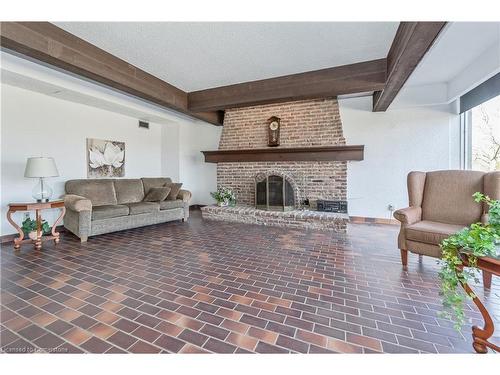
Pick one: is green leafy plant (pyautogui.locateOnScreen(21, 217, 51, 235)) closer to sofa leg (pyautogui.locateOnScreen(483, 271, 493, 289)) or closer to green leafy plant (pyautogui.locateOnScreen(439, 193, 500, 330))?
green leafy plant (pyautogui.locateOnScreen(439, 193, 500, 330))

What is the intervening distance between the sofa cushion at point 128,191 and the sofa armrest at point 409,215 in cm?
470

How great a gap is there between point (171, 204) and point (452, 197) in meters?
4.52

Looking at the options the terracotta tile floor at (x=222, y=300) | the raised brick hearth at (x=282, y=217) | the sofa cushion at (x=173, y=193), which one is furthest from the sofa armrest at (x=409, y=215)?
the sofa cushion at (x=173, y=193)

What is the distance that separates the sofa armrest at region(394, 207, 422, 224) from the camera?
100 inches

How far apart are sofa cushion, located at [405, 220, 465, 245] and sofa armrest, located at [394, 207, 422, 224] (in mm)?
71

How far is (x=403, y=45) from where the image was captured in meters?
2.23

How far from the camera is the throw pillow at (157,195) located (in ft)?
15.8

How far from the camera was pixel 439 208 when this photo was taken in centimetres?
270

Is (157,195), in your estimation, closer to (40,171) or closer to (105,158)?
(105,158)

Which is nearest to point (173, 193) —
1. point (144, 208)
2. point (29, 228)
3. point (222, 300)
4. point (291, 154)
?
point (144, 208)

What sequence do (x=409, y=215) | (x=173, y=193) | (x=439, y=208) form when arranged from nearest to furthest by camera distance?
(x=409, y=215) < (x=439, y=208) < (x=173, y=193)

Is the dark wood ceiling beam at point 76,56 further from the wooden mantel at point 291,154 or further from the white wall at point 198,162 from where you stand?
the white wall at point 198,162

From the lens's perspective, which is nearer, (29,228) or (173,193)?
(29,228)
